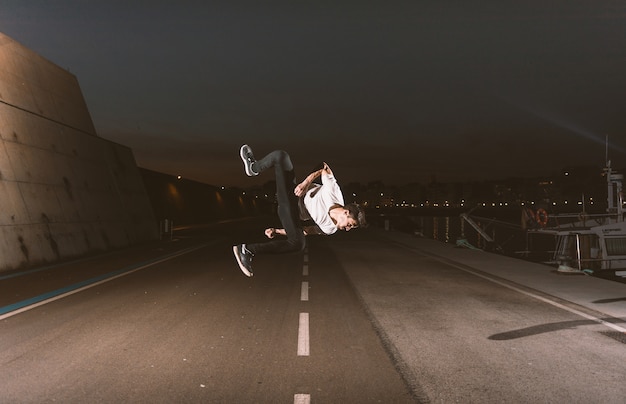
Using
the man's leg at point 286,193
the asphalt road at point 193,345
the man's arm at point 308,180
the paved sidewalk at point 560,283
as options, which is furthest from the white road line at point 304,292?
the paved sidewalk at point 560,283

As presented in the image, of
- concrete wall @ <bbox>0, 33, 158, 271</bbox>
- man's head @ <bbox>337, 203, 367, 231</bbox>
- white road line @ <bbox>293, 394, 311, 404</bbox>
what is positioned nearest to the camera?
white road line @ <bbox>293, 394, 311, 404</bbox>

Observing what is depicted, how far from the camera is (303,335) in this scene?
6.61 meters

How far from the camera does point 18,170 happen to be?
14.4 meters

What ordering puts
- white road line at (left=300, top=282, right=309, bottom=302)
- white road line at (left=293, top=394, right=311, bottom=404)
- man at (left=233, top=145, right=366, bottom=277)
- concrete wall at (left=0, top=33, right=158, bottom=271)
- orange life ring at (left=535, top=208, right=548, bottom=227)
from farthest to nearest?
orange life ring at (left=535, top=208, right=548, bottom=227) → concrete wall at (left=0, top=33, right=158, bottom=271) → white road line at (left=300, top=282, right=309, bottom=302) → man at (left=233, top=145, right=366, bottom=277) → white road line at (left=293, top=394, right=311, bottom=404)

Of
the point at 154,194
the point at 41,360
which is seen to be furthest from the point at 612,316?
the point at 154,194

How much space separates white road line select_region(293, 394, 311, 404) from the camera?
425cm

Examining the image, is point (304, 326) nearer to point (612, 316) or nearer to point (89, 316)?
point (89, 316)

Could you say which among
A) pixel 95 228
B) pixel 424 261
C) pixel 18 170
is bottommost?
pixel 424 261

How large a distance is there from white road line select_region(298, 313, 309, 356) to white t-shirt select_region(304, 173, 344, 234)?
64.0 inches

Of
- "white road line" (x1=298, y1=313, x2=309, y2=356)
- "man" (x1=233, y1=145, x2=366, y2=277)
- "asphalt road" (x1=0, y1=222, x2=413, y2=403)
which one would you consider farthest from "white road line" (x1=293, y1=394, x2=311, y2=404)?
Result: "man" (x1=233, y1=145, x2=366, y2=277)

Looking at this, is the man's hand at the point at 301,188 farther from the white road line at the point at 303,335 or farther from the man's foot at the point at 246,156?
the white road line at the point at 303,335

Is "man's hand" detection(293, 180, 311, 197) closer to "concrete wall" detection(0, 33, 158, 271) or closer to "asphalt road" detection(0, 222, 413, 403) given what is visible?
"asphalt road" detection(0, 222, 413, 403)

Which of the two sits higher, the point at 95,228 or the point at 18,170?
the point at 18,170

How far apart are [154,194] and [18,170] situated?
29.0m
